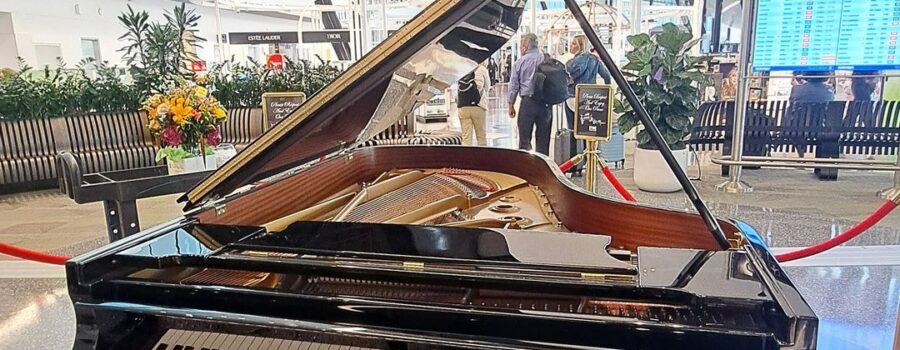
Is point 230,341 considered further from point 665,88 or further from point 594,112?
point 665,88

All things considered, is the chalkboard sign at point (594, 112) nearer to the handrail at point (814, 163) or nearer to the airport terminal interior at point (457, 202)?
the airport terminal interior at point (457, 202)


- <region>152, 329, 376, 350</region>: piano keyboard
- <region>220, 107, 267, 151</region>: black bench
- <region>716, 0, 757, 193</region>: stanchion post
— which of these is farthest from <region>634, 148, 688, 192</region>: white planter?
<region>152, 329, 376, 350</region>: piano keyboard

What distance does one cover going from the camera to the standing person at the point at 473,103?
7.30 meters

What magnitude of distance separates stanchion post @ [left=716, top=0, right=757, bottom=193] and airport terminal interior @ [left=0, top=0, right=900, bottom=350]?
27 mm

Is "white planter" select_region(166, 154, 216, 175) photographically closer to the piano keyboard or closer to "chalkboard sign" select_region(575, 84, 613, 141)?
"chalkboard sign" select_region(575, 84, 613, 141)

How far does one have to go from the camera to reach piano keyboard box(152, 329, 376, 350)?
4.08 feet

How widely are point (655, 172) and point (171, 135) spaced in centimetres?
454

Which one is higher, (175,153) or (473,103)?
(473,103)

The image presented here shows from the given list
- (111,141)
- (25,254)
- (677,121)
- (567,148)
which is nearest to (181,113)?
(25,254)

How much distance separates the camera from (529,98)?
260 inches

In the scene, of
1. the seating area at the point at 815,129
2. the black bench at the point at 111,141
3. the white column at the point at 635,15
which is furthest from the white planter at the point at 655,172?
the black bench at the point at 111,141

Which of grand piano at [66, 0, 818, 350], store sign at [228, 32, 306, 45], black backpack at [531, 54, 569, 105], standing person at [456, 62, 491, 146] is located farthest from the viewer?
store sign at [228, 32, 306, 45]

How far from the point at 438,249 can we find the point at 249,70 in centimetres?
721

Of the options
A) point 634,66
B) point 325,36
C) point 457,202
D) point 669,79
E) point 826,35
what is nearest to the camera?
point 457,202
